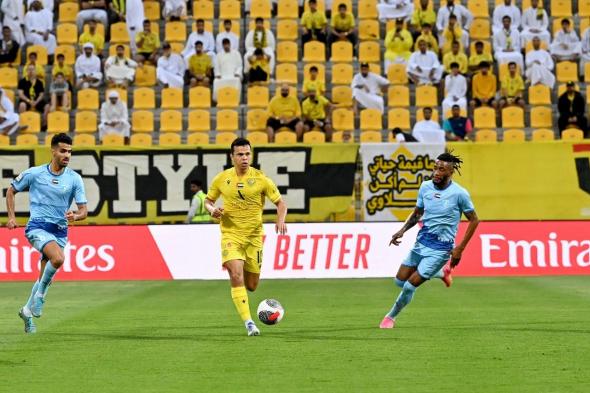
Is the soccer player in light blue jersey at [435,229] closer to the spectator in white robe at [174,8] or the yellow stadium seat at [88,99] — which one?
the yellow stadium seat at [88,99]

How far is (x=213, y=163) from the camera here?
27.7 metres

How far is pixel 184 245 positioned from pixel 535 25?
499 inches

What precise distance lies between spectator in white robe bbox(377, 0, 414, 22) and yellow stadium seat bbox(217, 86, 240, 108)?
486 centimetres

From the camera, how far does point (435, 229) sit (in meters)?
14.6

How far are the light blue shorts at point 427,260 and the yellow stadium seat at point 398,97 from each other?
1683 centimetres

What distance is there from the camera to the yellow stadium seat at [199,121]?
30.7m

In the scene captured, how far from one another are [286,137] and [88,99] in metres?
5.84

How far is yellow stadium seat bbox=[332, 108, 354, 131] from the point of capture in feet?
99.3

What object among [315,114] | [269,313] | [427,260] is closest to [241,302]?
[269,313]

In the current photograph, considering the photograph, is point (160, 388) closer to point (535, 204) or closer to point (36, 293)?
point (36, 293)

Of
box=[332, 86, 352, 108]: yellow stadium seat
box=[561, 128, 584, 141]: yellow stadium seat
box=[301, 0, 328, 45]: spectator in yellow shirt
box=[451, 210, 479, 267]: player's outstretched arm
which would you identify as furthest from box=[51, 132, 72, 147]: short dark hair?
box=[301, 0, 328, 45]: spectator in yellow shirt

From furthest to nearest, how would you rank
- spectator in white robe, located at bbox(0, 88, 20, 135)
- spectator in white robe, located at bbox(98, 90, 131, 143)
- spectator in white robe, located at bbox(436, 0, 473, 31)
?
spectator in white robe, located at bbox(436, 0, 473, 31) → spectator in white robe, located at bbox(0, 88, 20, 135) → spectator in white robe, located at bbox(98, 90, 131, 143)

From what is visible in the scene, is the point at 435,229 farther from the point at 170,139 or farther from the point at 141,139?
the point at 141,139

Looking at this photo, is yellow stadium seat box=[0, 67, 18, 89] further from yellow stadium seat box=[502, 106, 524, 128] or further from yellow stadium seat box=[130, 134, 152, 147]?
yellow stadium seat box=[502, 106, 524, 128]
